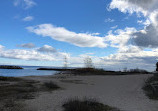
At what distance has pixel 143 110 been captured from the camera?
22.6 ft

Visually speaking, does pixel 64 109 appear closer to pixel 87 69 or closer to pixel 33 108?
pixel 33 108

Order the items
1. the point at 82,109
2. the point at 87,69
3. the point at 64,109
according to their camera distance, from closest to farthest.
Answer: the point at 82,109 < the point at 64,109 < the point at 87,69

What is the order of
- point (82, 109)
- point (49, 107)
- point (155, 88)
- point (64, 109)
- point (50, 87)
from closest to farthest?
point (82, 109) < point (64, 109) < point (49, 107) < point (155, 88) < point (50, 87)

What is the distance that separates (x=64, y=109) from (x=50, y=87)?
6.85 m

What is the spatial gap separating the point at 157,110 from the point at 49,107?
4432mm

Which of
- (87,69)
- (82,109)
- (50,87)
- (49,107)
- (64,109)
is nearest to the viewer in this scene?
(82,109)

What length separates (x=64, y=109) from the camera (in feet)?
21.9

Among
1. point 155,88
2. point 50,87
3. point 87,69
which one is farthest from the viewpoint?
point 87,69

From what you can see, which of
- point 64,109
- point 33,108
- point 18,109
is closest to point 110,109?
point 64,109

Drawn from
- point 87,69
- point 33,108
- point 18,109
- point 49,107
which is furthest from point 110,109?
point 87,69

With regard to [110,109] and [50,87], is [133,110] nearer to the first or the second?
[110,109]

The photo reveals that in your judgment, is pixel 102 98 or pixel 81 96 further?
pixel 81 96

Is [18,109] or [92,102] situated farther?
[92,102]

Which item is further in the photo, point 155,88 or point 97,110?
point 155,88
